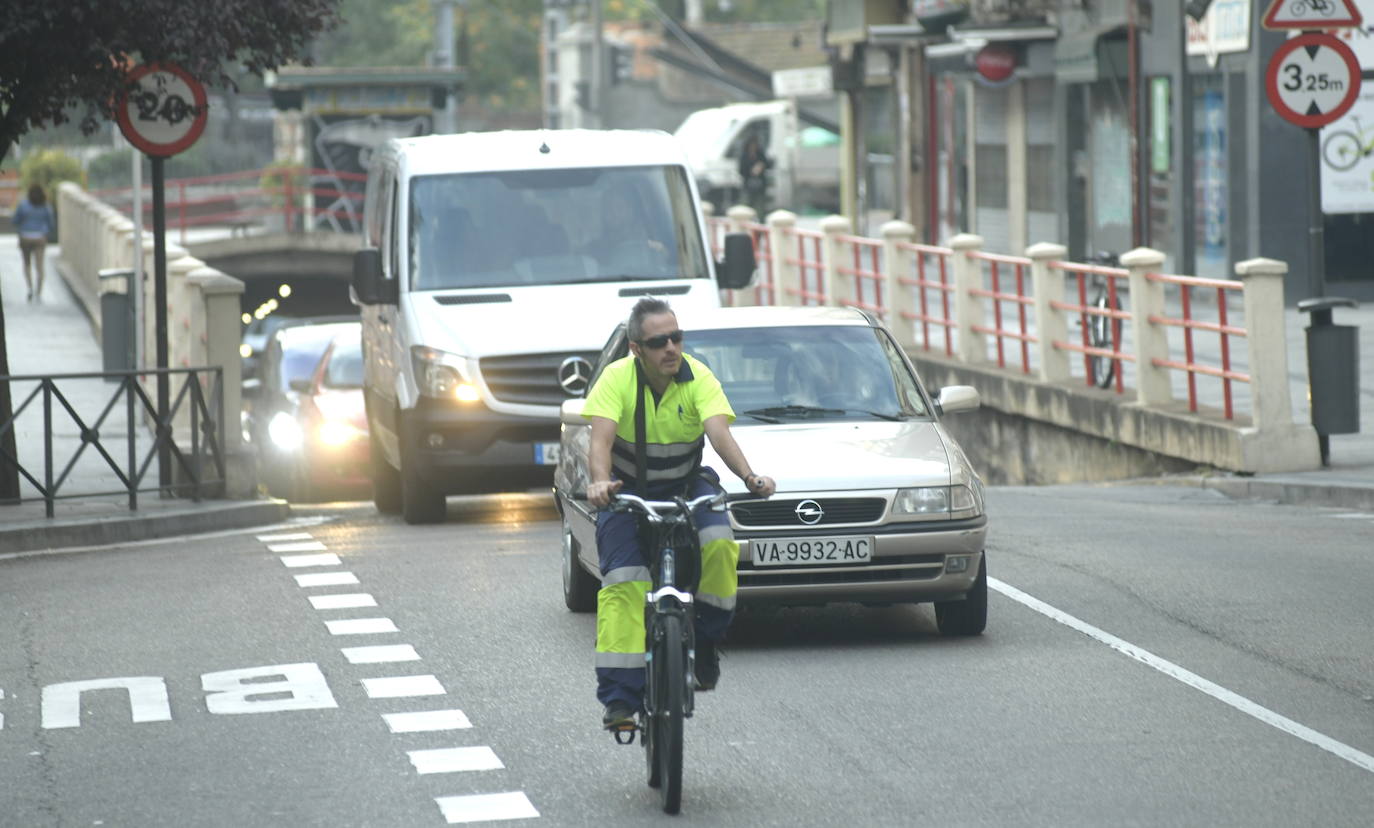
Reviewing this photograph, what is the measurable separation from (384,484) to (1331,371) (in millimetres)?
6568

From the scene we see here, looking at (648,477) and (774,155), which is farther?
(774,155)

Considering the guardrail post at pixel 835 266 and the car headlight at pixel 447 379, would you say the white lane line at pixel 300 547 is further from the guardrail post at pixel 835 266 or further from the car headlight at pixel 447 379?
the guardrail post at pixel 835 266

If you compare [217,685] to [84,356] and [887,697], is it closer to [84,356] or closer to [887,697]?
[887,697]

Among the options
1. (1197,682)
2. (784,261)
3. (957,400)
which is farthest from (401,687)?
(784,261)

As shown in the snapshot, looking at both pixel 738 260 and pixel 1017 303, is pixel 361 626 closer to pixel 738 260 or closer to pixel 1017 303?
pixel 738 260

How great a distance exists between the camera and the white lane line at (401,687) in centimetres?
953

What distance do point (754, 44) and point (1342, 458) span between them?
236 ft

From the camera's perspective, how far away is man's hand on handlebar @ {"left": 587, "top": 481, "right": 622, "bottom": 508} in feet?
24.7

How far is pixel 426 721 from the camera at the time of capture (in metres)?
8.97

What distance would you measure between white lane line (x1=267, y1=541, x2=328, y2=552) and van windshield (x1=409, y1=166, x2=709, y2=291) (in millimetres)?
1851

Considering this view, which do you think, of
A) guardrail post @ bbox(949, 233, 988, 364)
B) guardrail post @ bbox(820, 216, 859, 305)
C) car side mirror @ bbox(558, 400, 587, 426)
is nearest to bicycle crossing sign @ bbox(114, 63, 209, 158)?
car side mirror @ bbox(558, 400, 587, 426)

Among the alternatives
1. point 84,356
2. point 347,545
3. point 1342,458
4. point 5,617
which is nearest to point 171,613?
point 5,617

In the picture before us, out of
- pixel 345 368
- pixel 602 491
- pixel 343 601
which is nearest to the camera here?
pixel 602 491

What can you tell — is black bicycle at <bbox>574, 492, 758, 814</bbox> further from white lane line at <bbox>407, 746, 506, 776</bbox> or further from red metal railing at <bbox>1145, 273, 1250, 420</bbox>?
red metal railing at <bbox>1145, 273, 1250, 420</bbox>
